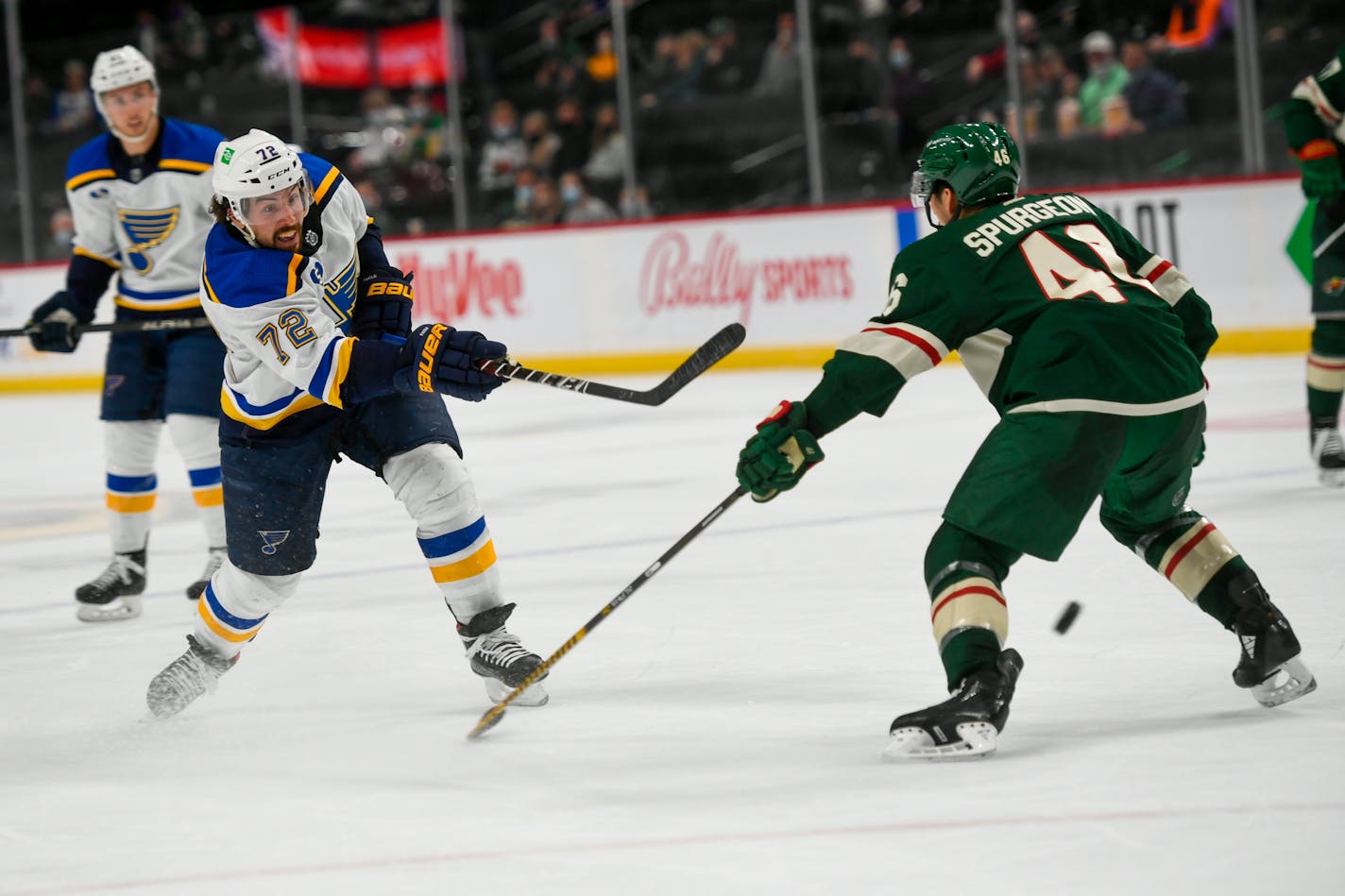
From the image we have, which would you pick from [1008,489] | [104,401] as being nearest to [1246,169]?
[104,401]

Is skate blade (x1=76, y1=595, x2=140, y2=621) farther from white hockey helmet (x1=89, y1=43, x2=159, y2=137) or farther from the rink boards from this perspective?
the rink boards

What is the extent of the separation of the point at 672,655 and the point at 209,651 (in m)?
0.88

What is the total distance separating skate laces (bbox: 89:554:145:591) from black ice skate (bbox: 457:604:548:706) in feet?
4.86

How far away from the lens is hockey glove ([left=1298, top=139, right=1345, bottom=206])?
534cm

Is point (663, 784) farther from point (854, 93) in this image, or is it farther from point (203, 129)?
point (854, 93)

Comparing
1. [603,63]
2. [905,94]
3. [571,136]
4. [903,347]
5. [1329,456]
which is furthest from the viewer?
[571,136]

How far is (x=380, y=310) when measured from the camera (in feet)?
11.1

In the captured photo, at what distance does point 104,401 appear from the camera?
15.3ft

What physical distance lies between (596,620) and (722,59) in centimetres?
788

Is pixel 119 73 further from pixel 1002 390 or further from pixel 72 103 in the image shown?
pixel 72 103

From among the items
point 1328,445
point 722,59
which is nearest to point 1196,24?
point 722,59

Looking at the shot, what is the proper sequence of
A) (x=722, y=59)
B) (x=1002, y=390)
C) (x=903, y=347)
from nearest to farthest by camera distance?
(x=903, y=347)
(x=1002, y=390)
(x=722, y=59)

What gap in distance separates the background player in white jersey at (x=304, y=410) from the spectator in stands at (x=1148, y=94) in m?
6.41

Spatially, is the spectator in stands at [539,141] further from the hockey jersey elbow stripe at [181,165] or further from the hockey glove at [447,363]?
the hockey glove at [447,363]
